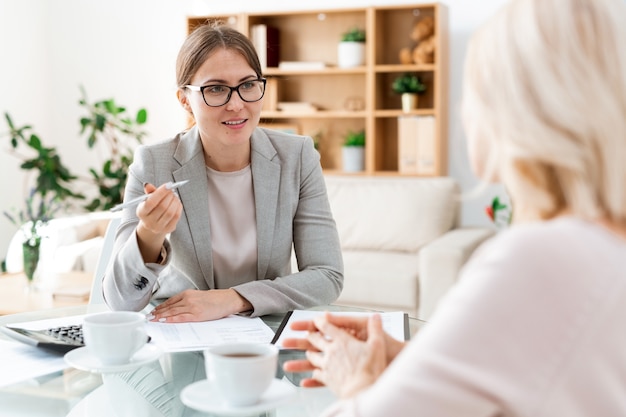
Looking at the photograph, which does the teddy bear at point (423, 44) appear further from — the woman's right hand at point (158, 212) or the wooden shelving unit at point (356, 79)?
the woman's right hand at point (158, 212)

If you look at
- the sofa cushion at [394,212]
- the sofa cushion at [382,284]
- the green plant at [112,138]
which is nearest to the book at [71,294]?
→ the sofa cushion at [382,284]

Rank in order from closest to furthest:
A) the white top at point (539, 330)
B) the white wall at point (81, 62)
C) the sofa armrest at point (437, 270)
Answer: the white top at point (539, 330) < the sofa armrest at point (437, 270) < the white wall at point (81, 62)

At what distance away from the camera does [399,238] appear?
13.8 ft

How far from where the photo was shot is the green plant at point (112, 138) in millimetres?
4938

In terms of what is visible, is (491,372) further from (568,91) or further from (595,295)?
(568,91)

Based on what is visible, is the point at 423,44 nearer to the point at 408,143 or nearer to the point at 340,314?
the point at 408,143

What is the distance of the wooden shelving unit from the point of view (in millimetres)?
4734

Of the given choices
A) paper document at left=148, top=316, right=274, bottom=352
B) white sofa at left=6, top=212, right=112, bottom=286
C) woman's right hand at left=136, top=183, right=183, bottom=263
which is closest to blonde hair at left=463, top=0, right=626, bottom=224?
paper document at left=148, top=316, right=274, bottom=352

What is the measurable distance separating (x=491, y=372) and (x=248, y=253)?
1.28 m

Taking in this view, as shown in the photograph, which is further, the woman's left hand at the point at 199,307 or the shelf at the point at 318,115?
the shelf at the point at 318,115

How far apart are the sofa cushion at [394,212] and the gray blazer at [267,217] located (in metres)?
2.22

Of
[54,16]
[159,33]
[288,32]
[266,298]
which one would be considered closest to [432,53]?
[288,32]

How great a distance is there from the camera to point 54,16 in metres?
5.68

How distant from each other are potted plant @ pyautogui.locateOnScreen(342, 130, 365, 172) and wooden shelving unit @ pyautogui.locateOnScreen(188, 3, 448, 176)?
5cm
